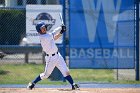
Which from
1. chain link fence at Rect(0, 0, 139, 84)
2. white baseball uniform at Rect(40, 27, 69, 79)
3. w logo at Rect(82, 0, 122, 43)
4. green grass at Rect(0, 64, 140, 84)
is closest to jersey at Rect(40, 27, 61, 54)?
white baseball uniform at Rect(40, 27, 69, 79)

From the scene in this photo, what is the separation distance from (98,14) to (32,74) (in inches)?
124

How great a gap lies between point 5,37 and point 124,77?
4.37m

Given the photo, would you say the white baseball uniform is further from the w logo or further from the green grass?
the w logo

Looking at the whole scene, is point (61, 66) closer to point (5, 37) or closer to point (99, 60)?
point (99, 60)

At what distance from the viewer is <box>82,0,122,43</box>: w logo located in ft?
50.0

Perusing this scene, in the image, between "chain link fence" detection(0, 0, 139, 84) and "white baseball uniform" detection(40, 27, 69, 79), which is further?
"chain link fence" detection(0, 0, 139, 84)

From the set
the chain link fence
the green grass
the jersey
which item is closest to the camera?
the jersey

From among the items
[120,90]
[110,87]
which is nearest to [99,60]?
[110,87]

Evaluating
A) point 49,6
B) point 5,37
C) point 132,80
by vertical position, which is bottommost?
point 132,80

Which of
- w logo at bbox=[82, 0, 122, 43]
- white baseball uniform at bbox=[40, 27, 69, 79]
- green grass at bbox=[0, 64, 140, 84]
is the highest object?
w logo at bbox=[82, 0, 122, 43]

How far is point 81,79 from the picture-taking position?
1535 cm

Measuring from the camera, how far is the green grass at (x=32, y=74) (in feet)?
49.5

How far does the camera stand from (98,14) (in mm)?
15258

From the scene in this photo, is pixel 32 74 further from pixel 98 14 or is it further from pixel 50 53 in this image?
pixel 50 53
